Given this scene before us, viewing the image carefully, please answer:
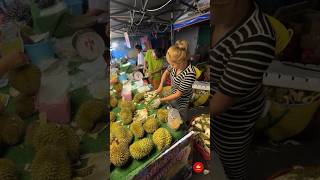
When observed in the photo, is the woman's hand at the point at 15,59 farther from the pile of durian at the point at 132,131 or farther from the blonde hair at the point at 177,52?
the blonde hair at the point at 177,52

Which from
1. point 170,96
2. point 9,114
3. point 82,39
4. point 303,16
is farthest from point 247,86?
point 9,114

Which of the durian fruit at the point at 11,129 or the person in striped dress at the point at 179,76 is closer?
the durian fruit at the point at 11,129

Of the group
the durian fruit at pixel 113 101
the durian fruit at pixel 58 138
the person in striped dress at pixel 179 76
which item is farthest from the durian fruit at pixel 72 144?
the person in striped dress at pixel 179 76

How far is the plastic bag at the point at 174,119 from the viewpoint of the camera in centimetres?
90

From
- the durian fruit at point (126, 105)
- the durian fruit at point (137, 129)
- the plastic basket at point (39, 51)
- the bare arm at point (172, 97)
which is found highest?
the plastic basket at point (39, 51)

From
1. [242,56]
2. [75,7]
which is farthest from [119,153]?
[242,56]

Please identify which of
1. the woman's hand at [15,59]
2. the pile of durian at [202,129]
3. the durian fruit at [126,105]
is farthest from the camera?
the pile of durian at [202,129]

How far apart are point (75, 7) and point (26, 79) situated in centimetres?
19

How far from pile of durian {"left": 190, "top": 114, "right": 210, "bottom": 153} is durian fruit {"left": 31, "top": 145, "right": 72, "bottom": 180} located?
1.16 feet

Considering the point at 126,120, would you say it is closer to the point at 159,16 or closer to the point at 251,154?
the point at 159,16

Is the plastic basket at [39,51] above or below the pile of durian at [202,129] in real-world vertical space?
above

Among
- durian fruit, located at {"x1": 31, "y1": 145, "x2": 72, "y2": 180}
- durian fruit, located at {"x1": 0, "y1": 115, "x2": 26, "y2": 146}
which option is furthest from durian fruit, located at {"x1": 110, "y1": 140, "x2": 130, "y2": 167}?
durian fruit, located at {"x1": 0, "y1": 115, "x2": 26, "y2": 146}

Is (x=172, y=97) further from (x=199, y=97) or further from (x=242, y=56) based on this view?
(x=242, y=56)

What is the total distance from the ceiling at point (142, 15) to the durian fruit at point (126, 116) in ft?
0.58
